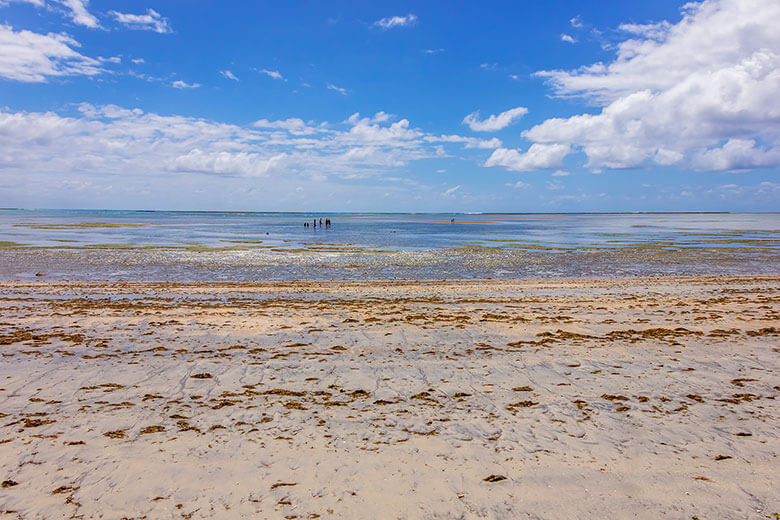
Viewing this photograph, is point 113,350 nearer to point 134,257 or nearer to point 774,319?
point 774,319

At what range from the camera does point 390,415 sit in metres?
7.34

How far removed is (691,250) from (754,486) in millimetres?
48684

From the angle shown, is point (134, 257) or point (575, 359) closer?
point (575, 359)

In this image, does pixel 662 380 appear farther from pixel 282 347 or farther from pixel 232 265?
pixel 232 265

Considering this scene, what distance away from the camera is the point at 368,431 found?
6777 millimetres

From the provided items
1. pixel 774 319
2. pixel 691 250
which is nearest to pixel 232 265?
pixel 774 319

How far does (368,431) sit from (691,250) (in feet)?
164

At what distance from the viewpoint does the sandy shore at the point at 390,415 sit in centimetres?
517

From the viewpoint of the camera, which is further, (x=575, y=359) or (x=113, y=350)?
(x=113, y=350)

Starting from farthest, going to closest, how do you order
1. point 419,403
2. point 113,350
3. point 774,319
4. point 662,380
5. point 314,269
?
point 314,269
point 774,319
point 113,350
point 662,380
point 419,403

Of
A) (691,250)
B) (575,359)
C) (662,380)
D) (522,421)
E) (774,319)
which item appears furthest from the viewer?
(691,250)

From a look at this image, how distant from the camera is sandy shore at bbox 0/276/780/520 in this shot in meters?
5.17

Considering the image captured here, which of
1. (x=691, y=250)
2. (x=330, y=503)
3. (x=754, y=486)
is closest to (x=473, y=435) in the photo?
(x=330, y=503)

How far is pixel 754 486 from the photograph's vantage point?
5285 millimetres
